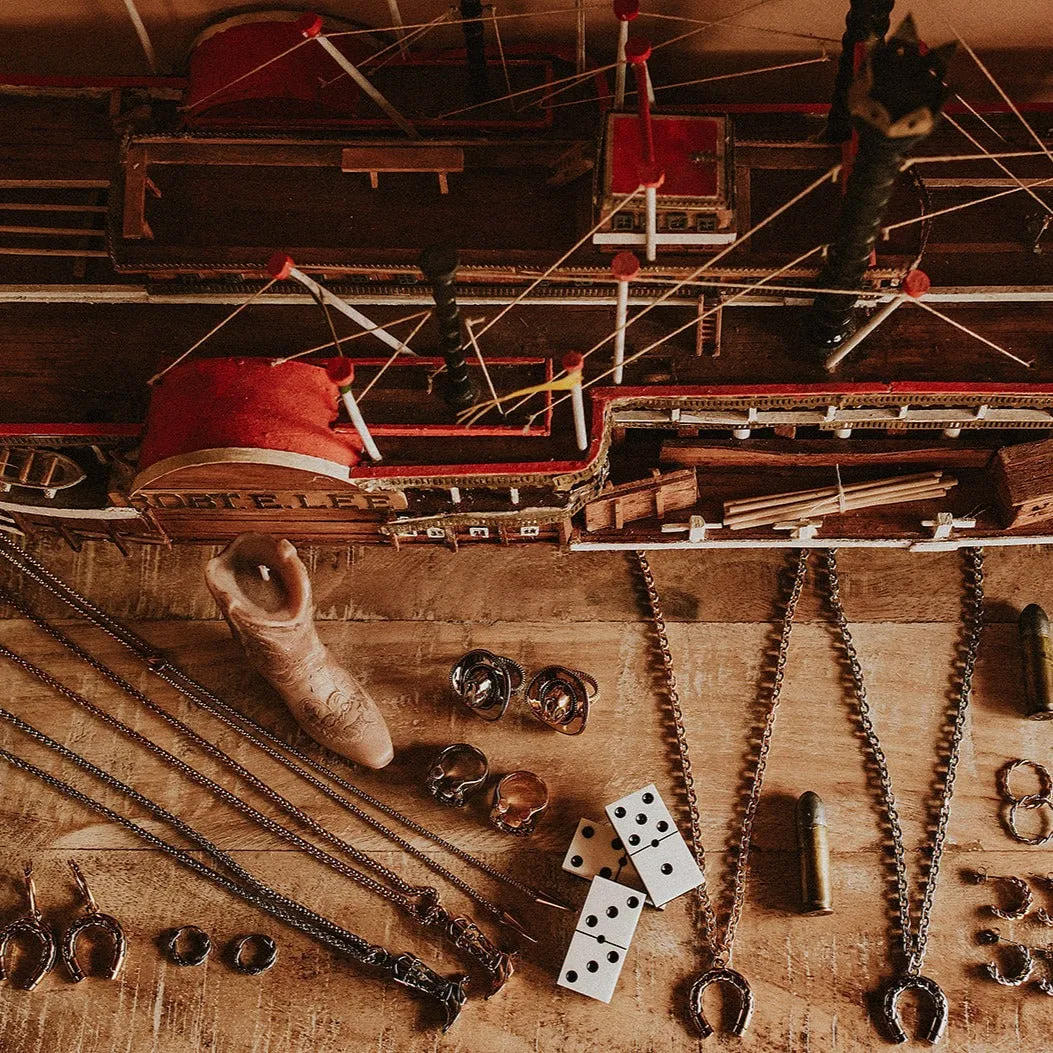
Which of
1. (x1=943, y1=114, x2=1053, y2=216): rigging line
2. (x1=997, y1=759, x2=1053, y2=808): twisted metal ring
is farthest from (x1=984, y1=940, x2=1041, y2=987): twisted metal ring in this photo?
(x1=943, y1=114, x2=1053, y2=216): rigging line

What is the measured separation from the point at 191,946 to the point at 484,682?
1.57 meters

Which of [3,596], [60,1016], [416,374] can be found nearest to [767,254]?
[416,374]

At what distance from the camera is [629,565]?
16.8 ft

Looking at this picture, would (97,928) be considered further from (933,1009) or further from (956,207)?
(956,207)

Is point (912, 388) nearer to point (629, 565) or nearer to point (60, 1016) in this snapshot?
point (629, 565)

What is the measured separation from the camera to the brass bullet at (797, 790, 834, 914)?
4.52 metres

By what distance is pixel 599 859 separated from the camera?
466 centimetres

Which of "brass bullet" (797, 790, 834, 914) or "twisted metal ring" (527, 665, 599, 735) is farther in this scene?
"twisted metal ring" (527, 665, 599, 735)

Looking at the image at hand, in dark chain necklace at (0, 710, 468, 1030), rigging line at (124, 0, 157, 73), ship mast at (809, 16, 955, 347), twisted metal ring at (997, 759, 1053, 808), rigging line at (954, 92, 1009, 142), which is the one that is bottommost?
dark chain necklace at (0, 710, 468, 1030)

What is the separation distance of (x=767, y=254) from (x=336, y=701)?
242 centimetres

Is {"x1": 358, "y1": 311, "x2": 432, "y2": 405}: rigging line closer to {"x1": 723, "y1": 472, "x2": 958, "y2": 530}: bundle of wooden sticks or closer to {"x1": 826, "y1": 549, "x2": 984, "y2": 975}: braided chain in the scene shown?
{"x1": 723, "y1": 472, "x2": 958, "y2": 530}: bundle of wooden sticks

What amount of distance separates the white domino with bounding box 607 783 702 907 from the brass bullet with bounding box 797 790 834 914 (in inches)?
16.6

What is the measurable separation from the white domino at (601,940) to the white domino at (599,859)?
123mm

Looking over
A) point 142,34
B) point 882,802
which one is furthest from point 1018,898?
point 142,34
